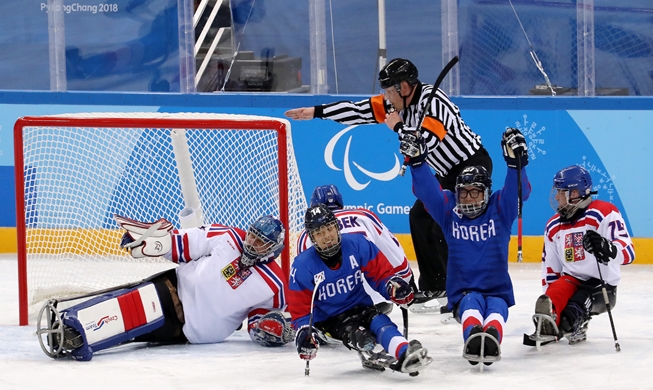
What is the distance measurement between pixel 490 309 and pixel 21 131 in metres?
2.59

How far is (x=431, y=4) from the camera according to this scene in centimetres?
724

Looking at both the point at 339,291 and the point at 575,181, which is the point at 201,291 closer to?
the point at 339,291

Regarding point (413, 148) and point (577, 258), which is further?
point (577, 258)

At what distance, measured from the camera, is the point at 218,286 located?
4.55m

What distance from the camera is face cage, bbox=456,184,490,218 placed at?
4195 millimetres

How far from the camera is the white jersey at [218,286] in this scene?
179 inches

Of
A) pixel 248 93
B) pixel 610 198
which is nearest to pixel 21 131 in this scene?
pixel 248 93

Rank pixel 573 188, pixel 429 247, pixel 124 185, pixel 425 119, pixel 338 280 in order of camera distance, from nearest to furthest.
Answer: pixel 338 280 < pixel 573 188 < pixel 425 119 < pixel 429 247 < pixel 124 185

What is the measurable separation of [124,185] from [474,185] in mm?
2829

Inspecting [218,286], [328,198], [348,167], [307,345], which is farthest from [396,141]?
[307,345]

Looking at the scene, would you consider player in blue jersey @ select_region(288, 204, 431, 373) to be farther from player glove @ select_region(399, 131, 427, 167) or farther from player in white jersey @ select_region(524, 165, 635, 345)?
player in white jersey @ select_region(524, 165, 635, 345)

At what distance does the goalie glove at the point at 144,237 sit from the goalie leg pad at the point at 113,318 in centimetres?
15

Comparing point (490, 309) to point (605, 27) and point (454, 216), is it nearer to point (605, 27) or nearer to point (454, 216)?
point (454, 216)

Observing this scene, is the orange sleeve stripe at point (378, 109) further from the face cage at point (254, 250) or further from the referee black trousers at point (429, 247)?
the face cage at point (254, 250)
